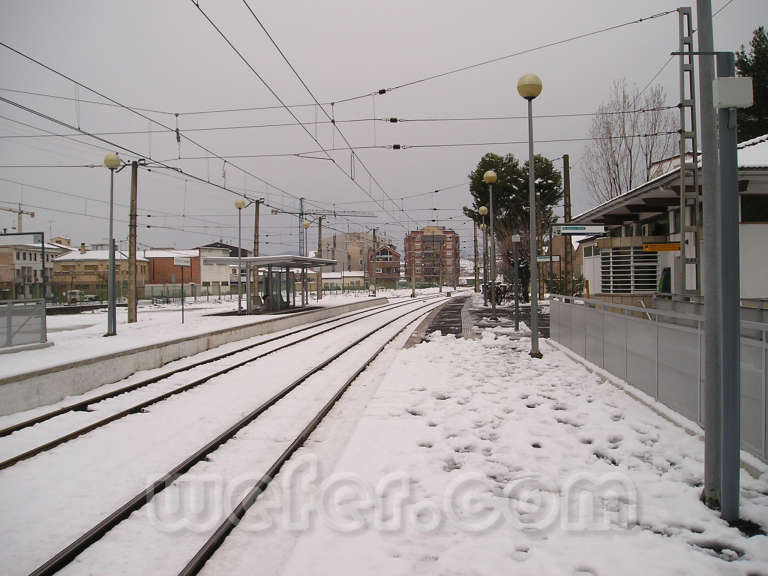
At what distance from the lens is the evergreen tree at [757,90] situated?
96.1ft

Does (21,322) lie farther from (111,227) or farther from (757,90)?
(757,90)

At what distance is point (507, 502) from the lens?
13.0 feet

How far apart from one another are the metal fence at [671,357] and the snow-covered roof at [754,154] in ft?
23.2

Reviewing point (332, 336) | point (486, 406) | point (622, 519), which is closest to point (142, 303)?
point (332, 336)

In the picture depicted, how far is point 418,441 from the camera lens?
218 inches

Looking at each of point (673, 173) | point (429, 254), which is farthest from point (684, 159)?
point (429, 254)

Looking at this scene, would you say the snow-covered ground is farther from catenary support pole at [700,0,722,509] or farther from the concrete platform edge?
the concrete platform edge

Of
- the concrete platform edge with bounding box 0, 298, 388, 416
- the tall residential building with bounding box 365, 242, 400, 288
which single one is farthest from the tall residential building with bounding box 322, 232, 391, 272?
the concrete platform edge with bounding box 0, 298, 388, 416

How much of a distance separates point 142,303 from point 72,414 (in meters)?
40.0

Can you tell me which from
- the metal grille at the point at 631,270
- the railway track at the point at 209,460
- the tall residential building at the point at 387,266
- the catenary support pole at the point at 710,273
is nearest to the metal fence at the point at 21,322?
the railway track at the point at 209,460

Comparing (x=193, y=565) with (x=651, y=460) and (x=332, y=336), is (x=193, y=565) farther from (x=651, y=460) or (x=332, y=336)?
(x=332, y=336)

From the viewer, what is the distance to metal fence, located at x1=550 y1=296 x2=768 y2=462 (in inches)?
166

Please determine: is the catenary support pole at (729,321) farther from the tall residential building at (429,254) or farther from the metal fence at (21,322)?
the tall residential building at (429,254)

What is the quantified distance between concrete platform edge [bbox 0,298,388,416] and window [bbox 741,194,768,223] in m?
15.9
